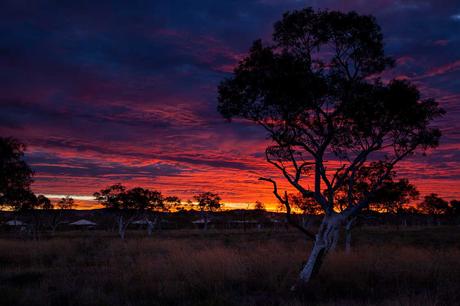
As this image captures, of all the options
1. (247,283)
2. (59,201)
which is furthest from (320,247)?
(59,201)

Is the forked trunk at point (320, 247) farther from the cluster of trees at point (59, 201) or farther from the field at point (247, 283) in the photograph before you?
the cluster of trees at point (59, 201)

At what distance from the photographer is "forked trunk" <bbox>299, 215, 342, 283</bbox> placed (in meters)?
12.0

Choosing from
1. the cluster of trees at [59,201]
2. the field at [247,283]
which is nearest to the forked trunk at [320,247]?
the field at [247,283]

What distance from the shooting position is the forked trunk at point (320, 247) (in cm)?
1202

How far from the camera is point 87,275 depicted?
1523 cm

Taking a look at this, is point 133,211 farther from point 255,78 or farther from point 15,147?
point 255,78

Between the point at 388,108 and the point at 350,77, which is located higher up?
the point at 350,77

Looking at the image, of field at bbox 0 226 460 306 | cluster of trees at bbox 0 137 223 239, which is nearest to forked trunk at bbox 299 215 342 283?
field at bbox 0 226 460 306

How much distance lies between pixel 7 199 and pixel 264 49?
1972 centimetres

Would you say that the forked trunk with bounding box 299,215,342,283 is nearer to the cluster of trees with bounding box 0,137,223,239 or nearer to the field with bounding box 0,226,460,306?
the field with bounding box 0,226,460,306

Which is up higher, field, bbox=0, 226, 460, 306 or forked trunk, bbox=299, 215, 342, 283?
forked trunk, bbox=299, 215, 342, 283

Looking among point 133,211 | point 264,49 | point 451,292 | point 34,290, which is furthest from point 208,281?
point 133,211

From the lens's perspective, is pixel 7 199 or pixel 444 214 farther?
pixel 444 214

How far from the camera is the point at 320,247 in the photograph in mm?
12172
